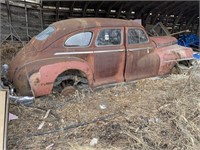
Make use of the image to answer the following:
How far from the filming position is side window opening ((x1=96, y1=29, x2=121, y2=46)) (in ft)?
18.9

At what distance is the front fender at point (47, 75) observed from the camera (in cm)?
503

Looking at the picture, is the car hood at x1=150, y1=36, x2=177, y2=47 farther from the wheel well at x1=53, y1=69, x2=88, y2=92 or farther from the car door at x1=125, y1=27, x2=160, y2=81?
the wheel well at x1=53, y1=69, x2=88, y2=92

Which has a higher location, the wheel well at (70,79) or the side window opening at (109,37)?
the side window opening at (109,37)

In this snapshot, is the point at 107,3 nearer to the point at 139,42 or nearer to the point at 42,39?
the point at 139,42

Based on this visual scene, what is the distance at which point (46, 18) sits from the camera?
1080cm

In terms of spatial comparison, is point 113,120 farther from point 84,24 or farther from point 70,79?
point 84,24

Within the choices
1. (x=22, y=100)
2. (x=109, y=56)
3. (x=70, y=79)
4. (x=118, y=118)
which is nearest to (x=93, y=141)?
→ (x=118, y=118)

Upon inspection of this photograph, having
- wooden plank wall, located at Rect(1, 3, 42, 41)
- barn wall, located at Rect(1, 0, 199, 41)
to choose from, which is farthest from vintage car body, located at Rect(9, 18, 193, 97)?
barn wall, located at Rect(1, 0, 199, 41)

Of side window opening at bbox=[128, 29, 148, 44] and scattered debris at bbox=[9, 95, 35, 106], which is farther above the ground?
side window opening at bbox=[128, 29, 148, 44]

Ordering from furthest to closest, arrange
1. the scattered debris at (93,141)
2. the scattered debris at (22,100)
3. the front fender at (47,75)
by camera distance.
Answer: the front fender at (47,75)
the scattered debris at (22,100)
the scattered debris at (93,141)

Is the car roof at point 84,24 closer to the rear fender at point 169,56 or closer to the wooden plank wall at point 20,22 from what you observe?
the rear fender at point 169,56

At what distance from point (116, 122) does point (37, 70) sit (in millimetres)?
1852

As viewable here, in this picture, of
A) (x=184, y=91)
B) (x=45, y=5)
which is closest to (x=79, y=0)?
(x=45, y=5)

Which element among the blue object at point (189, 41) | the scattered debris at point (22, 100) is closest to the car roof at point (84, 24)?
the scattered debris at point (22, 100)
